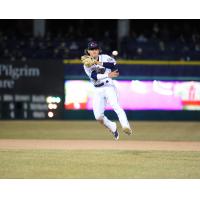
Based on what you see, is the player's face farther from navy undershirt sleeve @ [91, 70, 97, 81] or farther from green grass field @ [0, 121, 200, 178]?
green grass field @ [0, 121, 200, 178]

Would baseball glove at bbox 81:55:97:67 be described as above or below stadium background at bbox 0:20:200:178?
above

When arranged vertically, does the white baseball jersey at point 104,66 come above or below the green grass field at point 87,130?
above

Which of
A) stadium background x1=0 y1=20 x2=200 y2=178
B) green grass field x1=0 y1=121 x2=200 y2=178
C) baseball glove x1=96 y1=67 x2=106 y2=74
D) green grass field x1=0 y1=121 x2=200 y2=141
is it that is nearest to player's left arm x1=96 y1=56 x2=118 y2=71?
baseball glove x1=96 y1=67 x2=106 y2=74

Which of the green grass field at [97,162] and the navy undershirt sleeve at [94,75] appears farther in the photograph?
the navy undershirt sleeve at [94,75]

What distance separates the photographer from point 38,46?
24.3 m

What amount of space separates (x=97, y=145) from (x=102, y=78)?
208cm

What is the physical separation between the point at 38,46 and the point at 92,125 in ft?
15.9

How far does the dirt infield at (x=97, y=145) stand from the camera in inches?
565

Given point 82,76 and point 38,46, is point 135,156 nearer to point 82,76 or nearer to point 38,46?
point 82,76

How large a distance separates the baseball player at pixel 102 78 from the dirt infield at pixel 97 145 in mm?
790

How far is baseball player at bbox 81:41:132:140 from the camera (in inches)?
526

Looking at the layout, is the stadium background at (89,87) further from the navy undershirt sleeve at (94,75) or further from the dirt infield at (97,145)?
the navy undershirt sleeve at (94,75)

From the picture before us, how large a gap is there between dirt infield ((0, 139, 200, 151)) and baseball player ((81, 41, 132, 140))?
79cm

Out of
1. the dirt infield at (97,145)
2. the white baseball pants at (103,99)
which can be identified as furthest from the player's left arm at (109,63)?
the dirt infield at (97,145)
